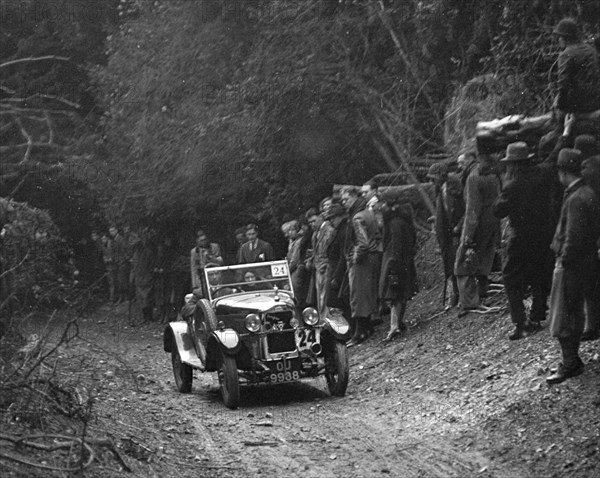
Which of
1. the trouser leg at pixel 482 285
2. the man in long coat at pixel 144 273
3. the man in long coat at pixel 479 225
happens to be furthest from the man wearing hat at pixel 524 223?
the man in long coat at pixel 144 273

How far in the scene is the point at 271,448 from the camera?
10125 millimetres

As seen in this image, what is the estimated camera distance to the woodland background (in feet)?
60.9

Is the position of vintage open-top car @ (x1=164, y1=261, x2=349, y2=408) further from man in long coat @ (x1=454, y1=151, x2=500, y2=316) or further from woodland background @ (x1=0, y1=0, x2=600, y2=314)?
woodland background @ (x1=0, y1=0, x2=600, y2=314)

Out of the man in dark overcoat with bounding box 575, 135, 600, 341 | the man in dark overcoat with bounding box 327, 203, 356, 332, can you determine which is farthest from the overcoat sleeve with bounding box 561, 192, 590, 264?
the man in dark overcoat with bounding box 327, 203, 356, 332

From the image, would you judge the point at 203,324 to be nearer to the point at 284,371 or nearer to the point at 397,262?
the point at 284,371

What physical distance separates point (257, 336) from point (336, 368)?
0.97 meters

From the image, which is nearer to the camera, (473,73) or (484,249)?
(484,249)

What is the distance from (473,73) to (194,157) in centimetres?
755

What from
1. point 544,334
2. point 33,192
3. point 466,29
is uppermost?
point 466,29

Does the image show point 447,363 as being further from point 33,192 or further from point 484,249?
point 33,192

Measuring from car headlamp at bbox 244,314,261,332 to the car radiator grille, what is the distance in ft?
0.53

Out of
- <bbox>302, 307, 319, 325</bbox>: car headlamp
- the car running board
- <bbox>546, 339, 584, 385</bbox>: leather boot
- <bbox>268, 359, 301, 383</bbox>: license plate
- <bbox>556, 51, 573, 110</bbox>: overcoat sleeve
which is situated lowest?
the car running board

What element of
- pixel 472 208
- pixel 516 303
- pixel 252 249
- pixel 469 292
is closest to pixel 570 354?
pixel 516 303

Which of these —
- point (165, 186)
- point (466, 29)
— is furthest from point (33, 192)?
point (466, 29)
